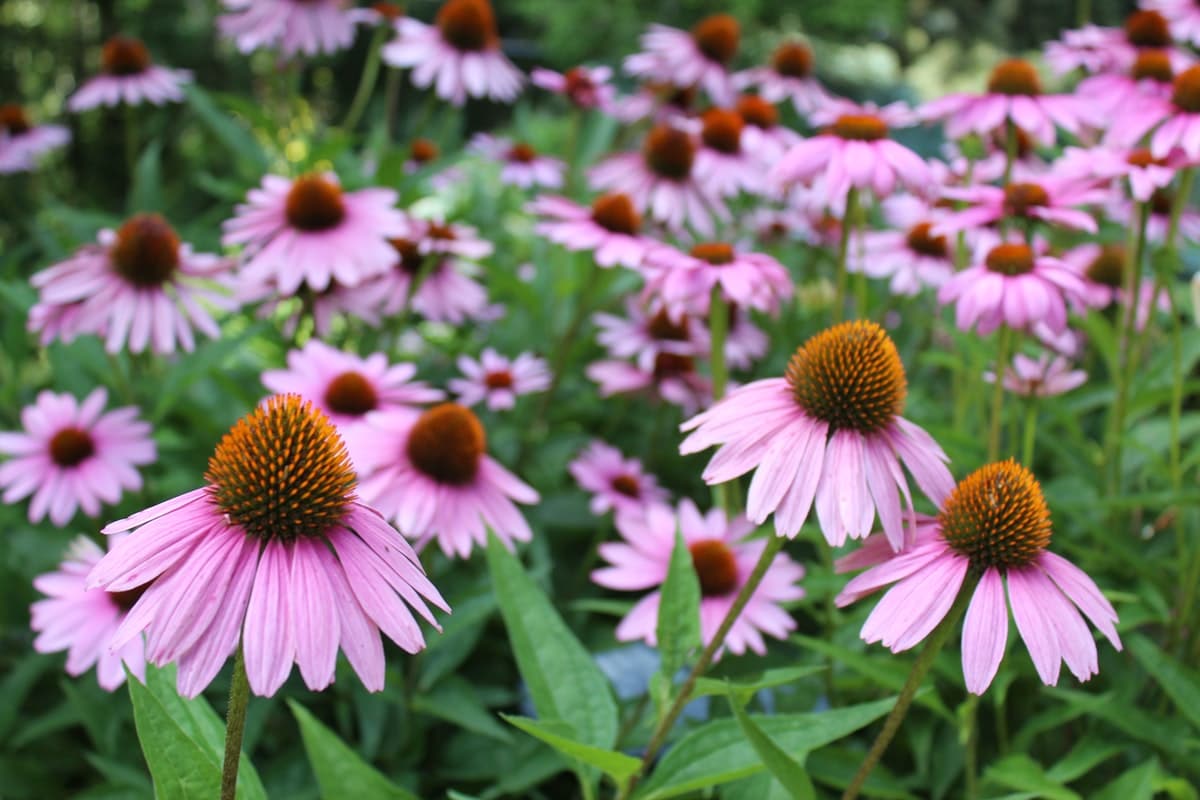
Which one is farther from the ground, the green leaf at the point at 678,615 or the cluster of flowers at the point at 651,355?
the cluster of flowers at the point at 651,355

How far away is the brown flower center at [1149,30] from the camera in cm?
207

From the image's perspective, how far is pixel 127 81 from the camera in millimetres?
2375

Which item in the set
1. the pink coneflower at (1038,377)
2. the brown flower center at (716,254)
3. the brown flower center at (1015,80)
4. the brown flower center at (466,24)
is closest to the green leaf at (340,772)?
the brown flower center at (716,254)

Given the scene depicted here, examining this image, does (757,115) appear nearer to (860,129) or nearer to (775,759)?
(860,129)

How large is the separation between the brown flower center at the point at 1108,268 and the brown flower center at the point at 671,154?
2.60 feet

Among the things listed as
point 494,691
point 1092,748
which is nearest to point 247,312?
point 494,691

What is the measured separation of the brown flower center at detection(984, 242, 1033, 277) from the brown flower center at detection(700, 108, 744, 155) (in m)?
0.91

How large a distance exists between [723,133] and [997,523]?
55.2 inches

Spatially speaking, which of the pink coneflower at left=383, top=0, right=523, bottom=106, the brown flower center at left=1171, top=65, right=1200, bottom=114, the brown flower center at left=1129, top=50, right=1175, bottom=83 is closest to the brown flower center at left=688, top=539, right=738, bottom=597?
the brown flower center at left=1171, top=65, right=1200, bottom=114

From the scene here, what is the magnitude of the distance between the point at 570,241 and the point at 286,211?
0.45 meters

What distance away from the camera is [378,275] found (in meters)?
1.77

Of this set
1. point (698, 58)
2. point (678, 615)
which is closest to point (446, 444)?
point (678, 615)

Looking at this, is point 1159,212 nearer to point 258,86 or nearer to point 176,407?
point 176,407

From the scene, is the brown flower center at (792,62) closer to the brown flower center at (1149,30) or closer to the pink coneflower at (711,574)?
the brown flower center at (1149,30)
